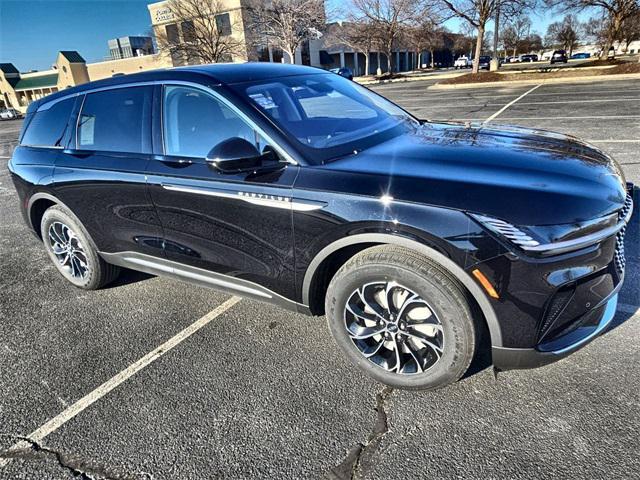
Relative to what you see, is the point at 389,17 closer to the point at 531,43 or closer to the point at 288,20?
the point at 288,20

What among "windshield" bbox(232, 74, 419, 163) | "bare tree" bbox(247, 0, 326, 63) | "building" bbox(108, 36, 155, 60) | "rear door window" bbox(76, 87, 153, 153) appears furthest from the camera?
"building" bbox(108, 36, 155, 60)

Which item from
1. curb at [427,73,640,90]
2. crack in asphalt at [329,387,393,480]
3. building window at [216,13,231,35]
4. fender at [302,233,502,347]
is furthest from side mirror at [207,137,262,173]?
building window at [216,13,231,35]

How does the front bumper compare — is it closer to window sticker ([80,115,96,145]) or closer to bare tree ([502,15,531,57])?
window sticker ([80,115,96,145])

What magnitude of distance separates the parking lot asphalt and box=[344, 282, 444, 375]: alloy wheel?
0.20 metres

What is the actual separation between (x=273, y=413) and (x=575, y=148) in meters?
2.44

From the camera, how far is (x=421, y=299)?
7.13ft

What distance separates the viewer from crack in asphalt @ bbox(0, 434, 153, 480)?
6.55 ft

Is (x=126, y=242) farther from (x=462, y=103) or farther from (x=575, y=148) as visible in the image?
(x=462, y=103)

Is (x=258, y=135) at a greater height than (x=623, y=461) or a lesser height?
greater

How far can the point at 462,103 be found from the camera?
625 inches

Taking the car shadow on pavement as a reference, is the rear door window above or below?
above

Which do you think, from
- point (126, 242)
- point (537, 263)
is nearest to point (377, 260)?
point (537, 263)

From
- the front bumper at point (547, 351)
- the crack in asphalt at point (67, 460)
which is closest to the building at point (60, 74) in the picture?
the crack in asphalt at point (67, 460)

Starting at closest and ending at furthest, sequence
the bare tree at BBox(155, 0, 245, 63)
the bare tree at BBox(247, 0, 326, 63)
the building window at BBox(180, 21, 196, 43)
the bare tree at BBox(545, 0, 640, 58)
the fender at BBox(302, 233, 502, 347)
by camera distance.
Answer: the fender at BBox(302, 233, 502, 347) < the bare tree at BBox(545, 0, 640, 58) < the bare tree at BBox(247, 0, 326, 63) < the bare tree at BBox(155, 0, 245, 63) < the building window at BBox(180, 21, 196, 43)
